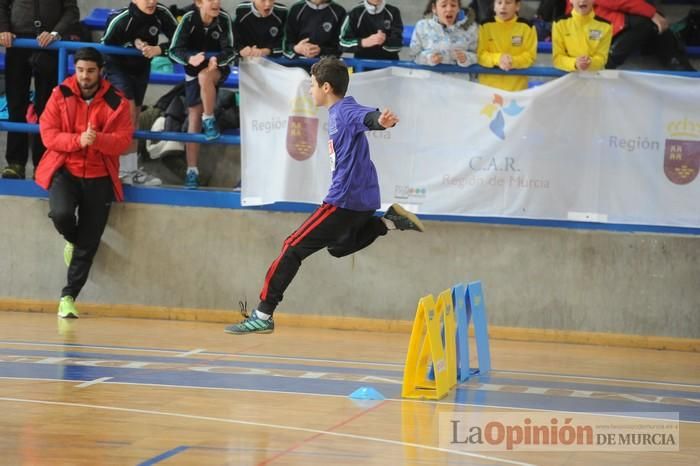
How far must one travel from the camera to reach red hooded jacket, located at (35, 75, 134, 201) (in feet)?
40.9

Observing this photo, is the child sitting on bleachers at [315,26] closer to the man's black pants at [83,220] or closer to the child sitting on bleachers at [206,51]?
the child sitting on bleachers at [206,51]

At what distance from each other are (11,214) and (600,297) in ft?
21.5

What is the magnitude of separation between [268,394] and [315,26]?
17.4 feet

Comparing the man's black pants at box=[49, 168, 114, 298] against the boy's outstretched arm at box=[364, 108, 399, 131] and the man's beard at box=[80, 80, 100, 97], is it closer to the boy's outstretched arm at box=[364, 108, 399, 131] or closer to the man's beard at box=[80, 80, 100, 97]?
the man's beard at box=[80, 80, 100, 97]

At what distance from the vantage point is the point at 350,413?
8117mm

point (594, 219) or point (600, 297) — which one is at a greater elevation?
point (594, 219)

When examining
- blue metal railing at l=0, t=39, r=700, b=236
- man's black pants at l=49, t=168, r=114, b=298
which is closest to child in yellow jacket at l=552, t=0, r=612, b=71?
blue metal railing at l=0, t=39, r=700, b=236

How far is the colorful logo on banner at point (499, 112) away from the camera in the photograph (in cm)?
1238

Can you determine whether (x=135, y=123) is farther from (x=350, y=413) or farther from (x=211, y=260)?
(x=350, y=413)

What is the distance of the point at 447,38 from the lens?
1266 cm

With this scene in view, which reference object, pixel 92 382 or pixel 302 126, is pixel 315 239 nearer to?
pixel 92 382

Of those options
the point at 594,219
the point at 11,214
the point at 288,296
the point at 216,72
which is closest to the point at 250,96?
the point at 216,72

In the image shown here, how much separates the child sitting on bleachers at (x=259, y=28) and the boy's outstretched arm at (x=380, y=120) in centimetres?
420

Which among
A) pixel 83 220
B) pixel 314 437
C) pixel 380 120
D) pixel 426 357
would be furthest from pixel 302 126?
pixel 314 437
